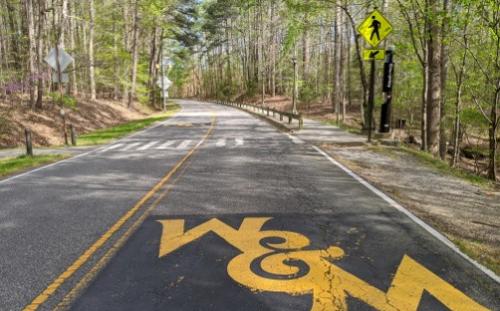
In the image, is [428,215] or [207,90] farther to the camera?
[207,90]

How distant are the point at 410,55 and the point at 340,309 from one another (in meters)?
25.8

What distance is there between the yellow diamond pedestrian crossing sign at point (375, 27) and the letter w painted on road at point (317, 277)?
37.4 feet

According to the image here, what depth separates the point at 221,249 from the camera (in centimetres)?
541

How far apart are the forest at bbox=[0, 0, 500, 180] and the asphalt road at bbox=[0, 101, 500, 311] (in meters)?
8.75

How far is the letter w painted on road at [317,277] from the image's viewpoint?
4035 millimetres

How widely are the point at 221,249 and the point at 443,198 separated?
17.0 feet

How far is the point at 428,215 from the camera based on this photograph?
23.1ft

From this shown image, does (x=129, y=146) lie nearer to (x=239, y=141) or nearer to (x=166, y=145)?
(x=166, y=145)

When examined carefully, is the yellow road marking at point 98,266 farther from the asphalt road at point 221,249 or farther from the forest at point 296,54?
the forest at point 296,54

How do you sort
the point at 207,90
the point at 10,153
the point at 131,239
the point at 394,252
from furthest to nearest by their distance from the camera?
the point at 207,90
the point at 10,153
the point at 131,239
the point at 394,252

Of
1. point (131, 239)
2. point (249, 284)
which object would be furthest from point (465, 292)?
point (131, 239)

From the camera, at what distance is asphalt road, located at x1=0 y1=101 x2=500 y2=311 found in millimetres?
4125

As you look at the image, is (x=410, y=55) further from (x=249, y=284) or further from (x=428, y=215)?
(x=249, y=284)

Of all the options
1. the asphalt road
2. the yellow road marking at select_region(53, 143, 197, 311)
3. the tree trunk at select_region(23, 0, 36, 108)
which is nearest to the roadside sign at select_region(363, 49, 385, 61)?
the asphalt road
